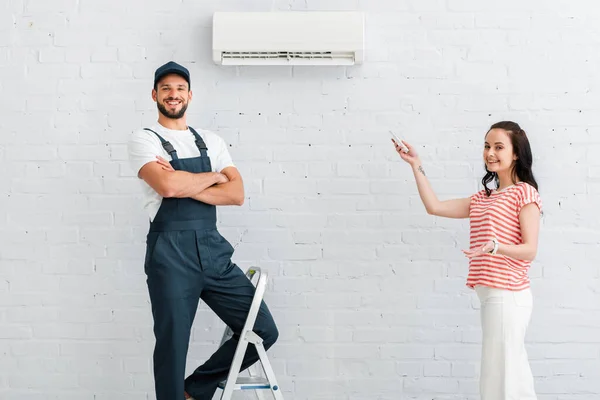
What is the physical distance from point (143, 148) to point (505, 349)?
1.57 meters

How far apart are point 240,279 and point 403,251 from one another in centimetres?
82

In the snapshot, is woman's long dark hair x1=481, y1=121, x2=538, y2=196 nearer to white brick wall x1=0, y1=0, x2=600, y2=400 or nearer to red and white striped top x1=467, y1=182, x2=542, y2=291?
red and white striped top x1=467, y1=182, x2=542, y2=291

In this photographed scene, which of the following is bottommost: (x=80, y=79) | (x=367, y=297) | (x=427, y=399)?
(x=427, y=399)

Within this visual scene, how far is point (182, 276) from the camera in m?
2.69

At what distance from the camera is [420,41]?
126 inches

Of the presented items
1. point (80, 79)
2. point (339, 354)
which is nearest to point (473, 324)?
point (339, 354)

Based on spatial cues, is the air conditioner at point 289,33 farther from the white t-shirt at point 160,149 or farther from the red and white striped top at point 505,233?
the red and white striped top at point 505,233

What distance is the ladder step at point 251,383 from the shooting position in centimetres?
279

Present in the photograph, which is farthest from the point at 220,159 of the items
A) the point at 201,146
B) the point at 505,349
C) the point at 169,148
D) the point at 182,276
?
the point at 505,349

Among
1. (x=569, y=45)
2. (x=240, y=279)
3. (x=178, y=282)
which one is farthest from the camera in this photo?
(x=569, y=45)

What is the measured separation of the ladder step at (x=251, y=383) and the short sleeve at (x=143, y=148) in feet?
3.07

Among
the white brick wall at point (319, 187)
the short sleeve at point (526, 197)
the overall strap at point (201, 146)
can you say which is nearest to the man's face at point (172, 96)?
the overall strap at point (201, 146)

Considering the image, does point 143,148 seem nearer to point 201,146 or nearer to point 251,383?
point 201,146

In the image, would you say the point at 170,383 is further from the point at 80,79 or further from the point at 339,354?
the point at 80,79
